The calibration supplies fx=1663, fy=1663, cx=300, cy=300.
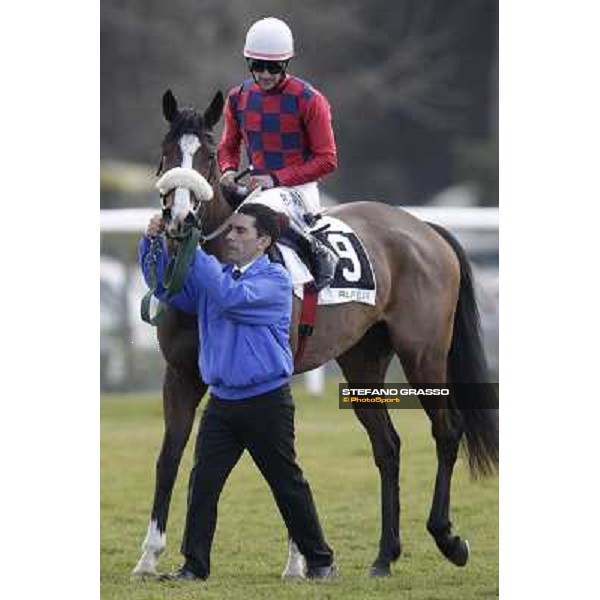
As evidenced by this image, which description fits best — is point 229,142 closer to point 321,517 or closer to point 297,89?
point 297,89

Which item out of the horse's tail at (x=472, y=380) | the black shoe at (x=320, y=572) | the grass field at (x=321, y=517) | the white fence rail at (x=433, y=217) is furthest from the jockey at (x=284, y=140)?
the white fence rail at (x=433, y=217)

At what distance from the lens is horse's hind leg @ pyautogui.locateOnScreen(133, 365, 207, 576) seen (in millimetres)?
7102

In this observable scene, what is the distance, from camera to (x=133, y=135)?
10.8 m

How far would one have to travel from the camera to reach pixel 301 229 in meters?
7.25

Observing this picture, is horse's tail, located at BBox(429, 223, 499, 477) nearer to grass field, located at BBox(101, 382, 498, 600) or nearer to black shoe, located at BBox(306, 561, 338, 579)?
grass field, located at BBox(101, 382, 498, 600)

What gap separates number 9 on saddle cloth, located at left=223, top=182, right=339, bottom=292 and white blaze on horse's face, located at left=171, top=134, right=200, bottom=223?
543 millimetres

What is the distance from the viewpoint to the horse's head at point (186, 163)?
20.9 ft

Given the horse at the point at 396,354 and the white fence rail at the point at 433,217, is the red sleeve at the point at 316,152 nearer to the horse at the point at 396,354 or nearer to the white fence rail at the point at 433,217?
the horse at the point at 396,354

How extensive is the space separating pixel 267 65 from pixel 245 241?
89cm

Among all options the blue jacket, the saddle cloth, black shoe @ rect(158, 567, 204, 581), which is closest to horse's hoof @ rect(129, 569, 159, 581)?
black shoe @ rect(158, 567, 204, 581)

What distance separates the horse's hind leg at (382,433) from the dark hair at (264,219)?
1263mm
